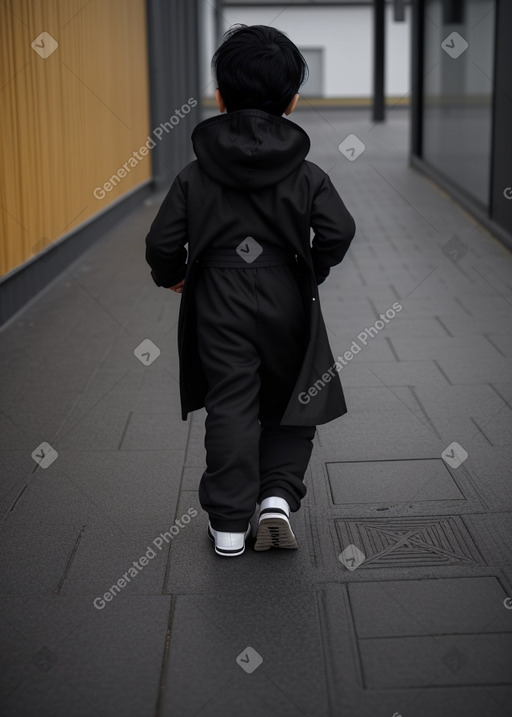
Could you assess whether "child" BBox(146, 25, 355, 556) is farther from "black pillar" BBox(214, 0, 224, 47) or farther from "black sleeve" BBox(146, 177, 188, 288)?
"black pillar" BBox(214, 0, 224, 47)

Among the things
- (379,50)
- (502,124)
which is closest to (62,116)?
(502,124)

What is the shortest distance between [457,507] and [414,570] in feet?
1.57

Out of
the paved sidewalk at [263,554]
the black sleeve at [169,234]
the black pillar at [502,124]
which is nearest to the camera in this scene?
the paved sidewalk at [263,554]

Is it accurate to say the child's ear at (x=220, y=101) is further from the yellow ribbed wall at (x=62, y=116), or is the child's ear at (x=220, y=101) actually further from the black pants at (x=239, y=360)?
the yellow ribbed wall at (x=62, y=116)

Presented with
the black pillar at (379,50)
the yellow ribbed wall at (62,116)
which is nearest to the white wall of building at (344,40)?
the black pillar at (379,50)

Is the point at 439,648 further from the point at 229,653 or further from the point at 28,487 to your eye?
the point at 28,487

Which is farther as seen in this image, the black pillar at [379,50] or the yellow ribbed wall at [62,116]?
the black pillar at [379,50]

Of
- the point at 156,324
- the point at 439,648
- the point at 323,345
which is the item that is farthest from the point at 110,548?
the point at 156,324

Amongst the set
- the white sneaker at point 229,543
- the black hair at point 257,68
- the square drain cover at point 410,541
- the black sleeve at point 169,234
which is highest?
the black hair at point 257,68

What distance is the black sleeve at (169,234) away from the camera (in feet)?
9.16

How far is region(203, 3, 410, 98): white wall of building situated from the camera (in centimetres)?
2989

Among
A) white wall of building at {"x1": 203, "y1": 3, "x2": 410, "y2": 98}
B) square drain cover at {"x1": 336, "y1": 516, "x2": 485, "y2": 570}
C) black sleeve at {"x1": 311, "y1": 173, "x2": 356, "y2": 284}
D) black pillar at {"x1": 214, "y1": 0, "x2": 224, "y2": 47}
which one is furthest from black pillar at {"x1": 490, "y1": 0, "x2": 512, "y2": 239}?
white wall of building at {"x1": 203, "y1": 3, "x2": 410, "y2": 98}

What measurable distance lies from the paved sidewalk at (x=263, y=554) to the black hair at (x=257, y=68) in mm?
1304

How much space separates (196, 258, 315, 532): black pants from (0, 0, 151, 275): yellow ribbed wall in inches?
119
